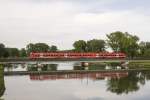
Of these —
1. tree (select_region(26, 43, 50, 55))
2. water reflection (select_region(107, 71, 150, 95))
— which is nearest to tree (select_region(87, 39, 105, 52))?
tree (select_region(26, 43, 50, 55))

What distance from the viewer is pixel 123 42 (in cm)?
11781

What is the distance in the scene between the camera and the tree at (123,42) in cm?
11781

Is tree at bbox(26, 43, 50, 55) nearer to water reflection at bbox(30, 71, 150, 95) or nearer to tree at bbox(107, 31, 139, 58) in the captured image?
tree at bbox(107, 31, 139, 58)

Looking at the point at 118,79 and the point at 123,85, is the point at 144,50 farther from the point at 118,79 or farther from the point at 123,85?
the point at 123,85

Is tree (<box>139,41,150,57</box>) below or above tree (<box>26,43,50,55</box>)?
below

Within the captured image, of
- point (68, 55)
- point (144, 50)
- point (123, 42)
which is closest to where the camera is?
point (68, 55)

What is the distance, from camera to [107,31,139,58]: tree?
117812 millimetres

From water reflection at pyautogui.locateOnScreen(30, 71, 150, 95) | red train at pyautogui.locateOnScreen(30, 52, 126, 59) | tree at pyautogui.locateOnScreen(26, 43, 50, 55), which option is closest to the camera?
water reflection at pyautogui.locateOnScreen(30, 71, 150, 95)

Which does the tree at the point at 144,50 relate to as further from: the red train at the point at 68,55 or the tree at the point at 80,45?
the tree at the point at 80,45

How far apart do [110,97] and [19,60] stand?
47.8m

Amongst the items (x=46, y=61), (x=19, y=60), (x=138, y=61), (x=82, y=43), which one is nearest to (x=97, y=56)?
(x=138, y=61)

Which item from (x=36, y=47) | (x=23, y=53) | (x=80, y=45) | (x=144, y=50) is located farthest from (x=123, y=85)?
(x=23, y=53)

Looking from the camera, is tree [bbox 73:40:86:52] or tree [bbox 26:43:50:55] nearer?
tree [bbox 73:40:86:52]

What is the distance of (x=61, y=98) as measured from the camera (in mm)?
38625
